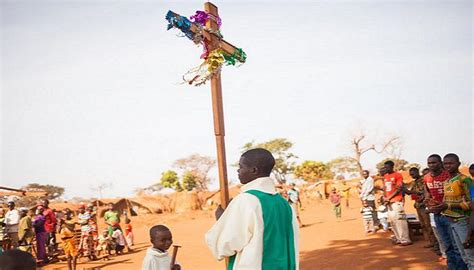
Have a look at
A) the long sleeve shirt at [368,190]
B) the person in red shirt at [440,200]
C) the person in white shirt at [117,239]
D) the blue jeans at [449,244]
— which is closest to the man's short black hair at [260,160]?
the person in red shirt at [440,200]

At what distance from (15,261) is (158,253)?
6.87 ft

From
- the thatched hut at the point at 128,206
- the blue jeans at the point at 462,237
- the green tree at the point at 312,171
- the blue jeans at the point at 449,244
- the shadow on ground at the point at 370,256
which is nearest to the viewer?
the blue jeans at the point at 462,237

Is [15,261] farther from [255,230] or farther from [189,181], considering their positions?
[189,181]

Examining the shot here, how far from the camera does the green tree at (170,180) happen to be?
187 feet

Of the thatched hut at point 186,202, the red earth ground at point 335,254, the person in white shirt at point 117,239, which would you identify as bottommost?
the red earth ground at point 335,254

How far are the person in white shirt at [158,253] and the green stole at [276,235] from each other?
4.20ft

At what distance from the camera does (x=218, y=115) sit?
Result: 460cm

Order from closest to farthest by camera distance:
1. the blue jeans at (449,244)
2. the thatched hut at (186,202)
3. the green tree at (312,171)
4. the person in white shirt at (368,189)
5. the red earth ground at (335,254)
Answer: the blue jeans at (449,244)
the red earth ground at (335,254)
the person in white shirt at (368,189)
the thatched hut at (186,202)
the green tree at (312,171)

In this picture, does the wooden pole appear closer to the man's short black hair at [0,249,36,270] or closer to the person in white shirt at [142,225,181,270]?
the person in white shirt at [142,225,181,270]

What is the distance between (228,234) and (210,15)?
2681mm

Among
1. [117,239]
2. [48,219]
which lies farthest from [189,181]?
[48,219]

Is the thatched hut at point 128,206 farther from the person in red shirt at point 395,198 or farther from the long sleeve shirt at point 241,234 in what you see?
the long sleeve shirt at point 241,234

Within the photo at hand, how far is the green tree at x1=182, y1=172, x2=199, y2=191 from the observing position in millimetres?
55062

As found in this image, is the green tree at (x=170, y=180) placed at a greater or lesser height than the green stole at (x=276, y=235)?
greater
